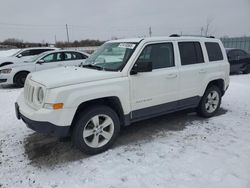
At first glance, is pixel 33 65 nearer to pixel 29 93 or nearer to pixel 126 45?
pixel 29 93

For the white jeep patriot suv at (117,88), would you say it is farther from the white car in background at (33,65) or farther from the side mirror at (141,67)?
the white car in background at (33,65)

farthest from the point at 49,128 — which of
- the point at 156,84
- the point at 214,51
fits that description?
the point at 214,51

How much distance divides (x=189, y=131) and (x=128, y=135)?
1.27m

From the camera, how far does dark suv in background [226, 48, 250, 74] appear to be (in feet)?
38.7

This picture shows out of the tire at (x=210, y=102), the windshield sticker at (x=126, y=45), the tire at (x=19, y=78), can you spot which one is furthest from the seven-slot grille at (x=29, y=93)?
the tire at (x=19, y=78)

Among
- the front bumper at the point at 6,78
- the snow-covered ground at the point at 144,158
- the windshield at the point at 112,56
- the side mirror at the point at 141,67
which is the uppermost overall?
the windshield at the point at 112,56

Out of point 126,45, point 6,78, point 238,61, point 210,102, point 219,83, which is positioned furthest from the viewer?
point 238,61

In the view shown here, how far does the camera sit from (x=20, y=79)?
912cm

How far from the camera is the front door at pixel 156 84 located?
3854 mm

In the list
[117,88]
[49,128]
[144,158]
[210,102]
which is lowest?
[144,158]

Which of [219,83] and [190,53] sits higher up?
[190,53]

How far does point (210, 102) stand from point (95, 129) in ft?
10.1

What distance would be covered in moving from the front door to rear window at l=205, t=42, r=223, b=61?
1.21 m

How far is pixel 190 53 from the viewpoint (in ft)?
15.2
